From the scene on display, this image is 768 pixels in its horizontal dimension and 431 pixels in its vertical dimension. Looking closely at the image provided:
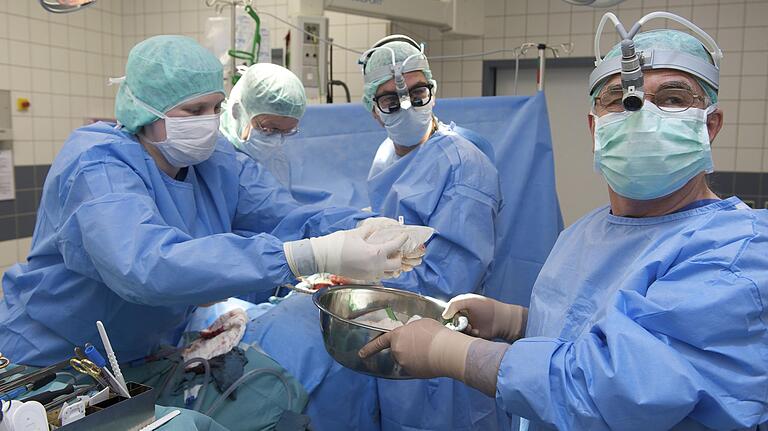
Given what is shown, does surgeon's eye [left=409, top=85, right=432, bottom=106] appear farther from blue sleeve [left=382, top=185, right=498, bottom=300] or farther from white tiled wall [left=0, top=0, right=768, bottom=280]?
white tiled wall [left=0, top=0, right=768, bottom=280]

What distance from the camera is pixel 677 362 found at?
909mm

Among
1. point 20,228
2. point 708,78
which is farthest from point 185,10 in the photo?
point 708,78

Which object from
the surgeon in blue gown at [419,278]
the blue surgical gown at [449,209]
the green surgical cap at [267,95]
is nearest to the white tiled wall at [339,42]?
the green surgical cap at [267,95]

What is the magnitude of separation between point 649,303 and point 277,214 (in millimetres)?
1361

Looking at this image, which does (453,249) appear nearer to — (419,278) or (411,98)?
(419,278)

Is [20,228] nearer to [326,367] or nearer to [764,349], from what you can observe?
[326,367]

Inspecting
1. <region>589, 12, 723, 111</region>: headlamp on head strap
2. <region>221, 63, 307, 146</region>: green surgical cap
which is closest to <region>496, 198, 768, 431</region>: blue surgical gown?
<region>589, 12, 723, 111</region>: headlamp on head strap

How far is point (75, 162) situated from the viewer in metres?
1.46

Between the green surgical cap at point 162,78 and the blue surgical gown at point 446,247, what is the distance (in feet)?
2.58

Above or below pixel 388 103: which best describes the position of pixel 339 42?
above

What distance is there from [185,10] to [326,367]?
440 centimetres

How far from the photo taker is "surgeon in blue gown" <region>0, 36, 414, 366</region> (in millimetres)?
1357

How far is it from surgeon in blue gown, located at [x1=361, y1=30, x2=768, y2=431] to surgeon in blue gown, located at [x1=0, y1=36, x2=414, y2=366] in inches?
13.0

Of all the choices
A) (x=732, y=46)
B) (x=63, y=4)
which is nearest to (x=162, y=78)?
(x=63, y=4)
